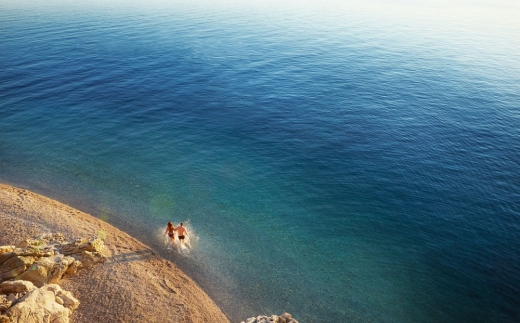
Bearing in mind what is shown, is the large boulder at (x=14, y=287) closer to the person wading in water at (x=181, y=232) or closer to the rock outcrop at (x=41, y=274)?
the rock outcrop at (x=41, y=274)

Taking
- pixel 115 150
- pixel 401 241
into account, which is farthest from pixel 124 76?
pixel 401 241

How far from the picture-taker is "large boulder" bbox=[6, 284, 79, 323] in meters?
15.7

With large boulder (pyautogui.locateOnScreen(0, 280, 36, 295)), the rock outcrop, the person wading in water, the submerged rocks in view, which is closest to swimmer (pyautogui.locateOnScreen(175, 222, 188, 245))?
the person wading in water

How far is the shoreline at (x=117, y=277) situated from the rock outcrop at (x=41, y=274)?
31.3 inches

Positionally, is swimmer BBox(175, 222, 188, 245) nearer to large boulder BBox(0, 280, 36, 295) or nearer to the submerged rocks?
the submerged rocks

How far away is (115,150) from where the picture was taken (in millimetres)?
38125

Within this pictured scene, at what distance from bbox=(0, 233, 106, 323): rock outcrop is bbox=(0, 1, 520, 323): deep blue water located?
5.56m

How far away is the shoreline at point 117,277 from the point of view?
1916cm

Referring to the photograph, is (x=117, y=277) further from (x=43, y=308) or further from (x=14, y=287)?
(x=14, y=287)

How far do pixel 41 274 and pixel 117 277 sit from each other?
4498 mm

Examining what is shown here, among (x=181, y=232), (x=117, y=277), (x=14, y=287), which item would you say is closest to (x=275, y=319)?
(x=181, y=232)

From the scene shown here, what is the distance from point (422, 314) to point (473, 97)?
4710 centimetres

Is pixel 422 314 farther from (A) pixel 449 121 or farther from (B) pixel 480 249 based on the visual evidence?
(A) pixel 449 121

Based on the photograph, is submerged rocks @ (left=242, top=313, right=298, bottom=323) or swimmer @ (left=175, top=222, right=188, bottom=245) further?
swimmer @ (left=175, top=222, right=188, bottom=245)
